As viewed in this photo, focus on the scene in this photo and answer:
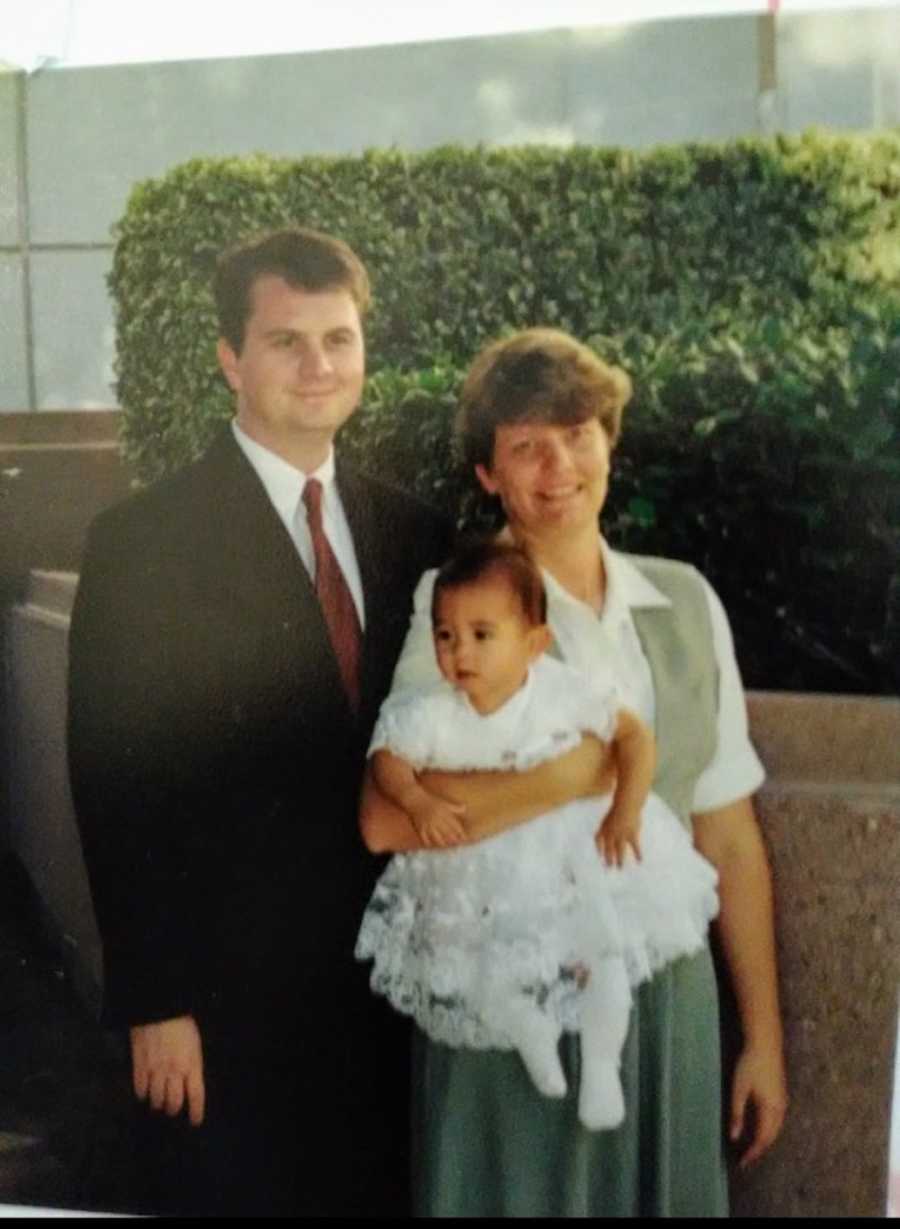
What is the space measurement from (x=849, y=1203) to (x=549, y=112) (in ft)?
6.64

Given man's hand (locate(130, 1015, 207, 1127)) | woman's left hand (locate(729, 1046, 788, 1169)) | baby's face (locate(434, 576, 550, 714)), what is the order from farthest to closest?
man's hand (locate(130, 1015, 207, 1127)) → woman's left hand (locate(729, 1046, 788, 1169)) → baby's face (locate(434, 576, 550, 714))

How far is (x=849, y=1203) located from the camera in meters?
3.03

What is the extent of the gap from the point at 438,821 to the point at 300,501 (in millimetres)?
624

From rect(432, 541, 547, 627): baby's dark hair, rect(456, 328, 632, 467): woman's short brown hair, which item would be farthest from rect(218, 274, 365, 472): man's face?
rect(432, 541, 547, 627): baby's dark hair

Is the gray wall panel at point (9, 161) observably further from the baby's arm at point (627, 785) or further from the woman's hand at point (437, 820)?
the baby's arm at point (627, 785)

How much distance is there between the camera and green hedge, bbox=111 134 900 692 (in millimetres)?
2910

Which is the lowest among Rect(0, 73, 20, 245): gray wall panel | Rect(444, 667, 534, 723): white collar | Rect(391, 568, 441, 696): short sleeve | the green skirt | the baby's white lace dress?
the green skirt

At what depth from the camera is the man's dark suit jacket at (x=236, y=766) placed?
3027 mm

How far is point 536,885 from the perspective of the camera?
2.91m

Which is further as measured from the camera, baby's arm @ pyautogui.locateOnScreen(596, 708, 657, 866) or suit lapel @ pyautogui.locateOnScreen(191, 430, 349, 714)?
suit lapel @ pyautogui.locateOnScreen(191, 430, 349, 714)

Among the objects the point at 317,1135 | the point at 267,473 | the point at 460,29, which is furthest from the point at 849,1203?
the point at 460,29

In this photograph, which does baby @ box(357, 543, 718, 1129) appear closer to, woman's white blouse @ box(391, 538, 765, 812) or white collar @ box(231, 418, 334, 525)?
woman's white blouse @ box(391, 538, 765, 812)

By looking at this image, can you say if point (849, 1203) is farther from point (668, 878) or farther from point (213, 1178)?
point (213, 1178)

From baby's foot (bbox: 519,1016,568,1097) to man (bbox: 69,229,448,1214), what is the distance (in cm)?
28
